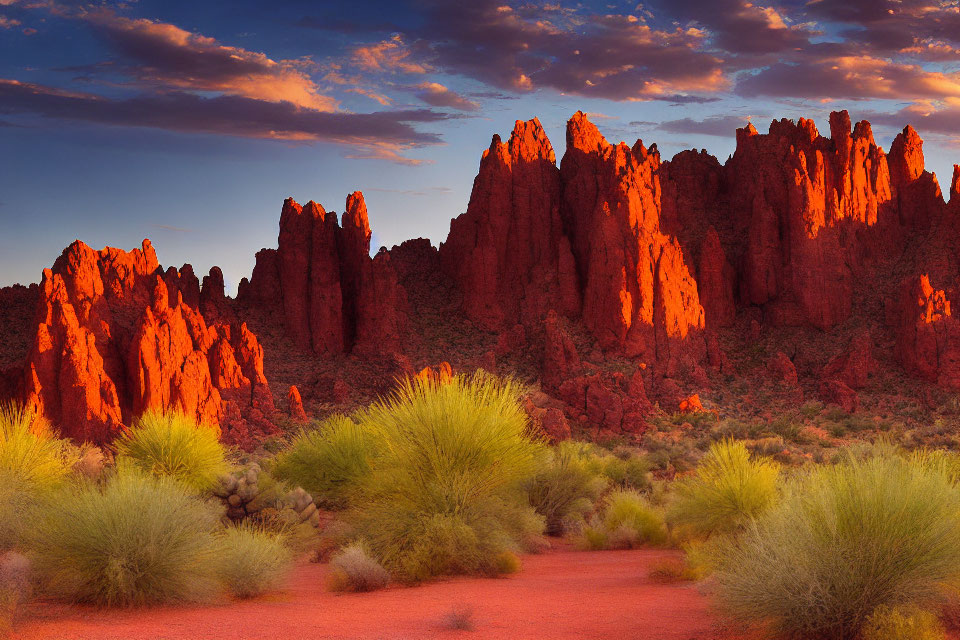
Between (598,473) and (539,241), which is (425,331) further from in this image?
(598,473)

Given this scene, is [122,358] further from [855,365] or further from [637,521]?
[855,365]

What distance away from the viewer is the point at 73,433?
133ft

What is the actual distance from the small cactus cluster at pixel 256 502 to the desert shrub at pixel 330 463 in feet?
10.3

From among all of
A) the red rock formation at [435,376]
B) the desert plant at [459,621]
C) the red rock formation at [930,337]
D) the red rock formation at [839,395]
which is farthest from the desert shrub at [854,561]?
the red rock formation at [930,337]

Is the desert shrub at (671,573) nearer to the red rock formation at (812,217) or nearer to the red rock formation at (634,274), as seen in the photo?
the red rock formation at (634,274)

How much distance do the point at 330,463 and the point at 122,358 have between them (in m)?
29.2

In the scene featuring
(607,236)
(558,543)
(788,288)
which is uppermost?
(607,236)

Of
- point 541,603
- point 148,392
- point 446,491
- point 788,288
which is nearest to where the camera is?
point 541,603

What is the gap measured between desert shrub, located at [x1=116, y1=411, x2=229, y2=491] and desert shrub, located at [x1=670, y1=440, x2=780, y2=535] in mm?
10293

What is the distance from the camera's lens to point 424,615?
9508 millimetres

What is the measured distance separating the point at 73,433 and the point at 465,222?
34.6 m

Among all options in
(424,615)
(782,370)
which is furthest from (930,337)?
(424,615)

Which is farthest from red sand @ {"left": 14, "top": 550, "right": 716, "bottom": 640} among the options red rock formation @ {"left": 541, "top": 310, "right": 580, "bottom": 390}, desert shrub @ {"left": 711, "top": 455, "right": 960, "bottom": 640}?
red rock formation @ {"left": 541, "top": 310, "right": 580, "bottom": 390}

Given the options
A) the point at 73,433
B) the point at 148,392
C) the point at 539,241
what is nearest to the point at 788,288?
the point at 539,241
